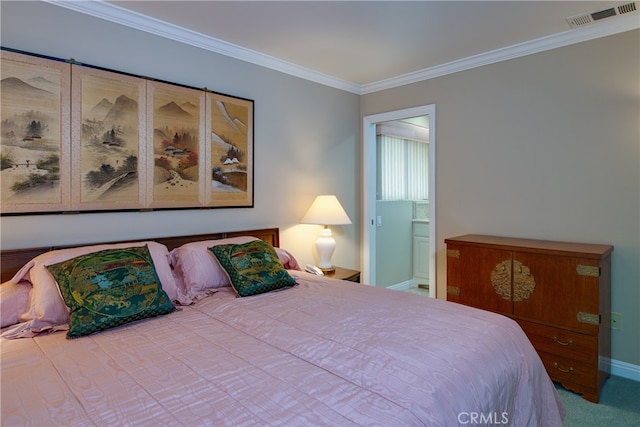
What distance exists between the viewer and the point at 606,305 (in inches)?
101

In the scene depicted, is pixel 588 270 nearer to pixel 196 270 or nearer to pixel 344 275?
pixel 344 275

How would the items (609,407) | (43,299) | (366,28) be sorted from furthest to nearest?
(366,28) < (609,407) < (43,299)

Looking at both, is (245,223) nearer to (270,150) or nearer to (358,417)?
(270,150)

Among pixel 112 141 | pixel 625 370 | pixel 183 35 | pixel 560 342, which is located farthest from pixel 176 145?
pixel 625 370

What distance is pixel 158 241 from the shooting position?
2.59 m

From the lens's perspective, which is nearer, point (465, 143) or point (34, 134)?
point (34, 134)

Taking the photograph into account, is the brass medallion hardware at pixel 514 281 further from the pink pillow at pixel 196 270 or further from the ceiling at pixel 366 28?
the pink pillow at pixel 196 270

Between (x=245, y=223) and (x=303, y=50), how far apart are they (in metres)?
1.55

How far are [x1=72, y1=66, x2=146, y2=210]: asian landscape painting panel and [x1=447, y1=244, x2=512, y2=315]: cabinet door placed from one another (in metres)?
2.44

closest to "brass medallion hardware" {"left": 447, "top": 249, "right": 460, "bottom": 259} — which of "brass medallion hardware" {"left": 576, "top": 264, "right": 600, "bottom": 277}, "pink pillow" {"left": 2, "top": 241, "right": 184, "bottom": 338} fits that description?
"brass medallion hardware" {"left": 576, "top": 264, "right": 600, "bottom": 277}

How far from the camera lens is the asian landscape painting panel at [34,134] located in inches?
79.3

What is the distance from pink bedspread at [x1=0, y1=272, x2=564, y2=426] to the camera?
3.52 feet

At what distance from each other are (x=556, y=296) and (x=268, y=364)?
7.03 feet
